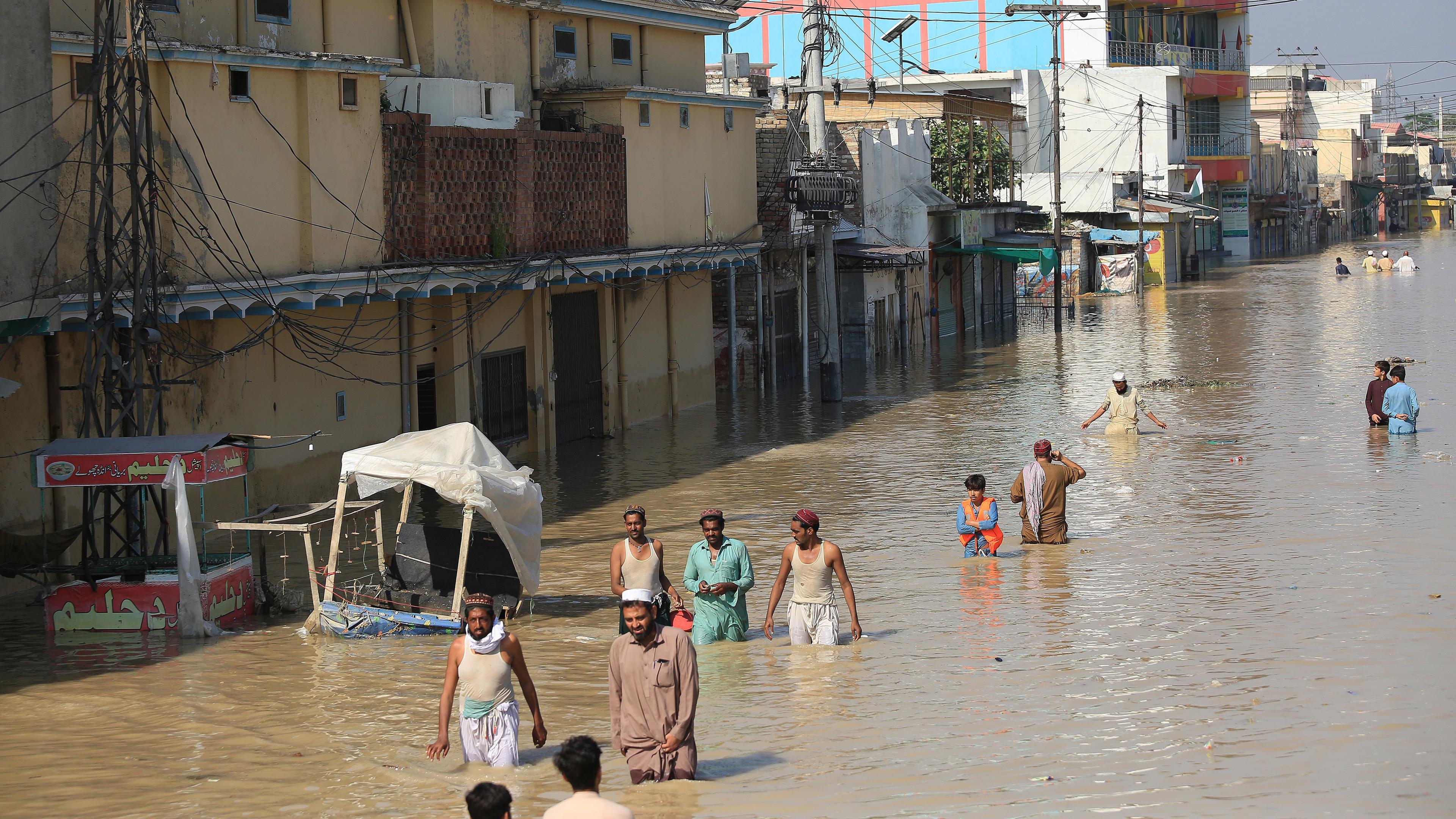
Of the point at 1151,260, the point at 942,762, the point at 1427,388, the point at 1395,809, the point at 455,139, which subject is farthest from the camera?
the point at 1151,260

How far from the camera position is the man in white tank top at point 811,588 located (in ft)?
37.7

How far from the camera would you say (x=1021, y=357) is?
39.3 meters

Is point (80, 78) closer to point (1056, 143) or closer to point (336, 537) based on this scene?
point (336, 537)

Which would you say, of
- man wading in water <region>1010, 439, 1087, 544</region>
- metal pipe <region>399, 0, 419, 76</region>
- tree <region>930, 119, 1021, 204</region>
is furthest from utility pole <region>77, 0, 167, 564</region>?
tree <region>930, 119, 1021, 204</region>

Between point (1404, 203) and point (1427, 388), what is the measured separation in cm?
10675

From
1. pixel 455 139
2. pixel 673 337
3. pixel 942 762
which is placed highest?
pixel 455 139

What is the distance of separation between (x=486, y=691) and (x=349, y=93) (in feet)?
42.1

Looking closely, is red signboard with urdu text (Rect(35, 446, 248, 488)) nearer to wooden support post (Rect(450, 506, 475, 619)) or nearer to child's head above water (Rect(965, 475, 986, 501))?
wooden support post (Rect(450, 506, 475, 619))

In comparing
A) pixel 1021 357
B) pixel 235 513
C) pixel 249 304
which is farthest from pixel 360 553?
pixel 1021 357

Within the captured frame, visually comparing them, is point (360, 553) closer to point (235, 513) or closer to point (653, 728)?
point (235, 513)

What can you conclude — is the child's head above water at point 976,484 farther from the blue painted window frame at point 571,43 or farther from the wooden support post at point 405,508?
the blue painted window frame at point 571,43

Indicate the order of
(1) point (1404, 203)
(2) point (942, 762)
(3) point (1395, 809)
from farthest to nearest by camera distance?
(1) point (1404, 203)
(2) point (942, 762)
(3) point (1395, 809)

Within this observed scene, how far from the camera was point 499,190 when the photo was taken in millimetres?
22562

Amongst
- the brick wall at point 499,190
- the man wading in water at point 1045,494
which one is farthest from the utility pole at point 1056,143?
the man wading in water at point 1045,494
